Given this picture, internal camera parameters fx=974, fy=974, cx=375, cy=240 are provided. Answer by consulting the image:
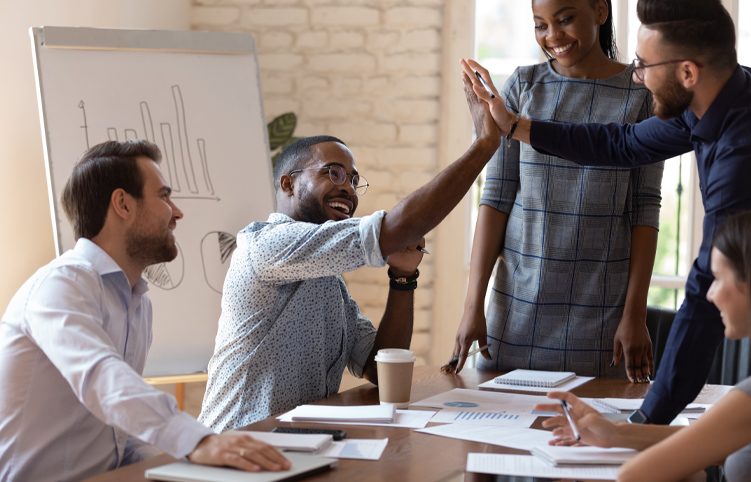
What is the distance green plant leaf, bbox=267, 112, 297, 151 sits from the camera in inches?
157

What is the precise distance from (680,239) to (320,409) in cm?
242

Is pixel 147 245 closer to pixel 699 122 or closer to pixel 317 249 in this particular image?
pixel 317 249

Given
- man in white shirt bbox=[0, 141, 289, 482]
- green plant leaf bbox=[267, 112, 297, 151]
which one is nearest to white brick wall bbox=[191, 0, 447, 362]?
green plant leaf bbox=[267, 112, 297, 151]

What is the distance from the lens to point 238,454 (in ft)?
4.42

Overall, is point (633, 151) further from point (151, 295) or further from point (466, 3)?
point (466, 3)

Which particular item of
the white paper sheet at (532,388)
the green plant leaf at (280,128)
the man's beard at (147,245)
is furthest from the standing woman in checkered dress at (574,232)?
the green plant leaf at (280,128)

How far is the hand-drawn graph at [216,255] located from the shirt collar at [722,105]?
79.4 inches

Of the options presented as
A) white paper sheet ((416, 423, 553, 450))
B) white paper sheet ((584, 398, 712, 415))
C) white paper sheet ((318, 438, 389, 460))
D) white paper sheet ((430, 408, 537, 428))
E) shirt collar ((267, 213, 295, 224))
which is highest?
shirt collar ((267, 213, 295, 224))

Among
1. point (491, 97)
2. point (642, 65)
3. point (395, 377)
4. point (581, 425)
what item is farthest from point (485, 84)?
point (581, 425)

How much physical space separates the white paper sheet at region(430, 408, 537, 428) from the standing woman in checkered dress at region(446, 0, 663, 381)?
1.36 feet

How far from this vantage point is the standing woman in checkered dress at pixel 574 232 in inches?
87.4

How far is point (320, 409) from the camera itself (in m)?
1.80

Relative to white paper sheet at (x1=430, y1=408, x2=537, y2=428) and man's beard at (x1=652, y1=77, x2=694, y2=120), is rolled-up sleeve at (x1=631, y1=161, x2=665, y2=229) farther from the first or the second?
white paper sheet at (x1=430, y1=408, x2=537, y2=428)

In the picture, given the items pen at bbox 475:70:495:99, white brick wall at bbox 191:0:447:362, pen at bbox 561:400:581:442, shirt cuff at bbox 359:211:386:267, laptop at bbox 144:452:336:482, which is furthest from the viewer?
white brick wall at bbox 191:0:447:362
